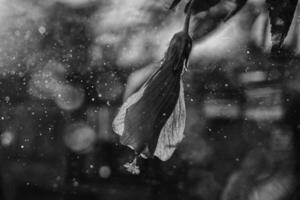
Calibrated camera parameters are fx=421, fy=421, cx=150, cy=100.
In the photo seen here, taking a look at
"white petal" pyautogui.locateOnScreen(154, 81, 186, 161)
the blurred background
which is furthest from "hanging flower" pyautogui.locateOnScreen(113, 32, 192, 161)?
the blurred background

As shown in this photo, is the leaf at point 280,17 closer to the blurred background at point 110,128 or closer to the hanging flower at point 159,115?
the hanging flower at point 159,115

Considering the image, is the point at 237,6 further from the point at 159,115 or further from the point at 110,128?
the point at 110,128

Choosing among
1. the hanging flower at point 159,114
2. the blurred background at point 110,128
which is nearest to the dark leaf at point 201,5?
the hanging flower at point 159,114

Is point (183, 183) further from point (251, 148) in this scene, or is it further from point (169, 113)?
point (169, 113)

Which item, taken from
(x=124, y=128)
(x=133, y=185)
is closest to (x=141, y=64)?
(x=133, y=185)

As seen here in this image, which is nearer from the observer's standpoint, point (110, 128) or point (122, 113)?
point (122, 113)

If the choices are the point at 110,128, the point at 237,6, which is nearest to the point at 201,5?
the point at 237,6
